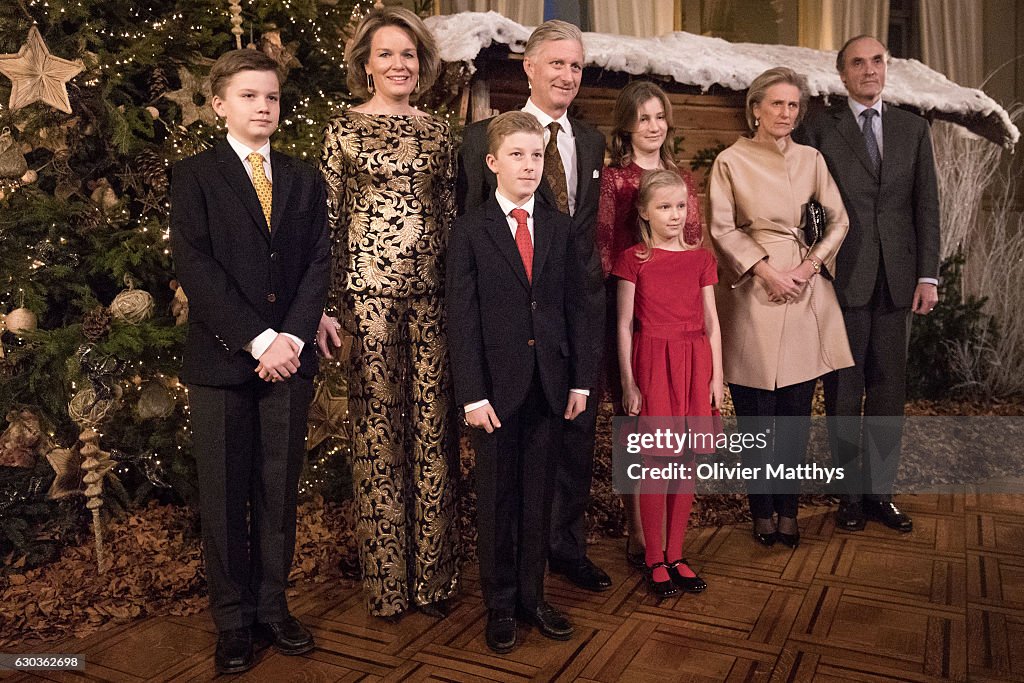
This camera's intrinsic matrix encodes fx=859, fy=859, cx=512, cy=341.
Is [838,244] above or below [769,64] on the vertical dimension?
below

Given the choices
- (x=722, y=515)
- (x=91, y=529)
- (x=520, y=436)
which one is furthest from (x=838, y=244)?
(x=91, y=529)

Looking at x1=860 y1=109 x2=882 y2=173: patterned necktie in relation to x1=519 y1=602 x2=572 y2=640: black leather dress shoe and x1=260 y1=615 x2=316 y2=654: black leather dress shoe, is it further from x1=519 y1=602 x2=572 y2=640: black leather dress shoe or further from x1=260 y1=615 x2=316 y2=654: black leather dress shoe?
x1=260 y1=615 x2=316 y2=654: black leather dress shoe

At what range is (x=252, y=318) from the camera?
217cm

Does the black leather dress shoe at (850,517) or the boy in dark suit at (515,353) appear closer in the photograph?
the boy in dark suit at (515,353)

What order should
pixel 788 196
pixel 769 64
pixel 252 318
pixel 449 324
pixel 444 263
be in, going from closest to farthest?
1. pixel 252 318
2. pixel 449 324
3. pixel 444 263
4. pixel 788 196
5. pixel 769 64

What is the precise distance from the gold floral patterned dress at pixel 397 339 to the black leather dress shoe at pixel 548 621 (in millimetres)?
295

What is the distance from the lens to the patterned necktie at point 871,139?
322cm

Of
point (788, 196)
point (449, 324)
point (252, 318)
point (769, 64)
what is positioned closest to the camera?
point (252, 318)

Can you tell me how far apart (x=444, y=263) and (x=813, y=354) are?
1.38m

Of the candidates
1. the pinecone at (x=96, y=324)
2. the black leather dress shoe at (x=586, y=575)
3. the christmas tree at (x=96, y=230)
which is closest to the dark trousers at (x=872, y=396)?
the black leather dress shoe at (x=586, y=575)

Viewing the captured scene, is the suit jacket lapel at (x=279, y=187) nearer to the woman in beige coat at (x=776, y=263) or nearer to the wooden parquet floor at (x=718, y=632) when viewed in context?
the wooden parquet floor at (x=718, y=632)

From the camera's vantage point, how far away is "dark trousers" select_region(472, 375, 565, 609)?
7.76ft

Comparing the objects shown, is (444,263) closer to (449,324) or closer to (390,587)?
(449,324)

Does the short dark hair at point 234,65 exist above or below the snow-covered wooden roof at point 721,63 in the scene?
below
